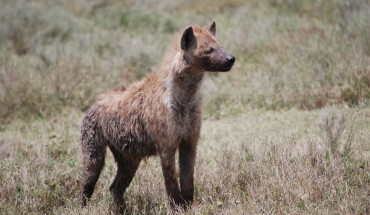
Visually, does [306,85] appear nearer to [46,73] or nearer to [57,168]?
[57,168]

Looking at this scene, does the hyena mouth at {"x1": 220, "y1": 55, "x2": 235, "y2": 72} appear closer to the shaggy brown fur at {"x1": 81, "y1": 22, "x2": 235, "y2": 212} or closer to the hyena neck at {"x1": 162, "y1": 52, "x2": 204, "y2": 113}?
the shaggy brown fur at {"x1": 81, "y1": 22, "x2": 235, "y2": 212}

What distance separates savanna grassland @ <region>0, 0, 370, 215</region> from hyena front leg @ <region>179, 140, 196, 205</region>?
0.20 meters

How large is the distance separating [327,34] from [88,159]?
21.1ft

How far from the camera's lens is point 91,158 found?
5.73 m

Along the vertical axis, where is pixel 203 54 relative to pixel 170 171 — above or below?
above

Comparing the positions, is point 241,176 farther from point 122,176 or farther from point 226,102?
point 226,102

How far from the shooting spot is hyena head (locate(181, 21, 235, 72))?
529 cm

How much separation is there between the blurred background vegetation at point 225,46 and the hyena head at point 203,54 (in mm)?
3415

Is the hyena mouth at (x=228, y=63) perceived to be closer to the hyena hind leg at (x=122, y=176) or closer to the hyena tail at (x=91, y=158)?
the hyena hind leg at (x=122, y=176)

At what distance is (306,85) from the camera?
8.77 meters

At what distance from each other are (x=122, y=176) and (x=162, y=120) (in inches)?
41.6

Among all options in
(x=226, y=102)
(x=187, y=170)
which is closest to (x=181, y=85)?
(x=187, y=170)

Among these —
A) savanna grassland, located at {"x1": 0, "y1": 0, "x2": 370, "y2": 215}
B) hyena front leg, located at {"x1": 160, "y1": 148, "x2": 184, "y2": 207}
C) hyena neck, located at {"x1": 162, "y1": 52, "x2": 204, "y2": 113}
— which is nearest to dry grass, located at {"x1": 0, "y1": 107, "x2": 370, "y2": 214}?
savanna grassland, located at {"x1": 0, "y1": 0, "x2": 370, "y2": 215}

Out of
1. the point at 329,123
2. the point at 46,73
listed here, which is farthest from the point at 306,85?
the point at 46,73
